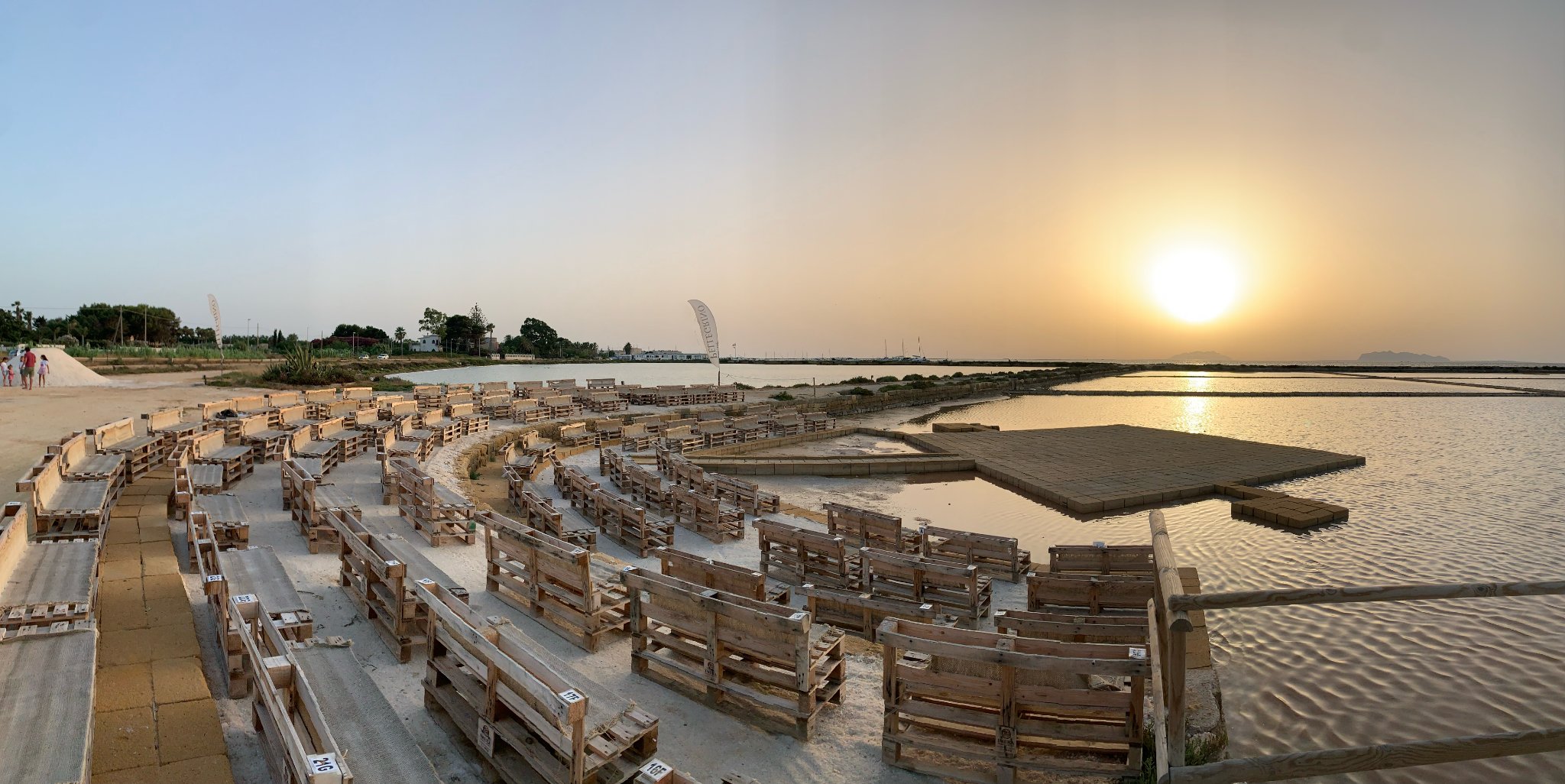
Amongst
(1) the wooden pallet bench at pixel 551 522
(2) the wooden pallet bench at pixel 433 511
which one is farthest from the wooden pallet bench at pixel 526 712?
(2) the wooden pallet bench at pixel 433 511

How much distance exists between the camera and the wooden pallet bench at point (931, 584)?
9.03m

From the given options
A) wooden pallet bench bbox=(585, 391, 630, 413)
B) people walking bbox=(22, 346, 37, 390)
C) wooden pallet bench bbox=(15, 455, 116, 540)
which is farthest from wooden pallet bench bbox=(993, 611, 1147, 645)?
people walking bbox=(22, 346, 37, 390)

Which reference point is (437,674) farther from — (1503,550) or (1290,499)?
(1290,499)

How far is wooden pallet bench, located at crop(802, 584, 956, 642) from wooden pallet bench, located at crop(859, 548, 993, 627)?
0.16 m

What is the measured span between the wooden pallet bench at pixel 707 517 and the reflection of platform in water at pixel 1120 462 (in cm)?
1068

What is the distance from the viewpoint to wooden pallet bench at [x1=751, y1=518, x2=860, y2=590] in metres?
10.5

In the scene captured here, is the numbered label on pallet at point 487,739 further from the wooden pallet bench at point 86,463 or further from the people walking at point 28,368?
the people walking at point 28,368

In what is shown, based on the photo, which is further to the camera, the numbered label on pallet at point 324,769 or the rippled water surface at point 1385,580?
the rippled water surface at point 1385,580

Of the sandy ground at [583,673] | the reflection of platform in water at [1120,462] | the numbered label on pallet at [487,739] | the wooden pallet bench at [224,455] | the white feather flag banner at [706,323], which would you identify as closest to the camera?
the numbered label on pallet at [487,739]

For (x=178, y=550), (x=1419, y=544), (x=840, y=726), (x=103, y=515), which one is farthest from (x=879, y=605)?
(x=1419, y=544)

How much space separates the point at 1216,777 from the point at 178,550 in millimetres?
11505

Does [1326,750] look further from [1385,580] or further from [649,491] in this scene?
[649,491]

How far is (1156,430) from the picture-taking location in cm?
3497

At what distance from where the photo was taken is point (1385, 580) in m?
12.8
